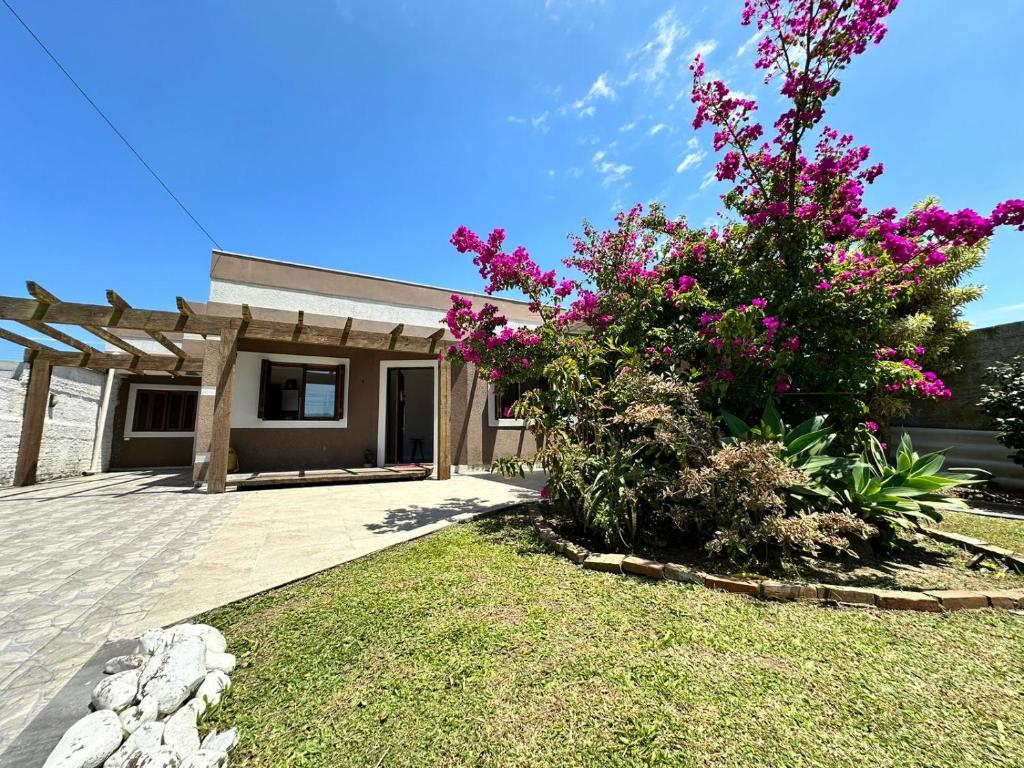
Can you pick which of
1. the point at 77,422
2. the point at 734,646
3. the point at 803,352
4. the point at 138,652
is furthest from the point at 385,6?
the point at 77,422

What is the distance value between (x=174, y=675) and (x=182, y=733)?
0.31 m

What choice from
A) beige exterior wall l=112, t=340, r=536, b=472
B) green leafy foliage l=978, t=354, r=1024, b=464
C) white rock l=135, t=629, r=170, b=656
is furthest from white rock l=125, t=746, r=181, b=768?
green leafy foliage l=978, t=354, r=1024, b=464

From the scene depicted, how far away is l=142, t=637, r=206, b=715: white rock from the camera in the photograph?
1.83 meters

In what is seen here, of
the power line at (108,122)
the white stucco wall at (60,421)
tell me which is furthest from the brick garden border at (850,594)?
the white stucco wall at (60,421)

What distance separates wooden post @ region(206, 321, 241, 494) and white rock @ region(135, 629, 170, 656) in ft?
20.3

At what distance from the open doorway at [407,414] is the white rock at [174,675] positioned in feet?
27.4

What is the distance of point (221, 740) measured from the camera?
1.67 meters

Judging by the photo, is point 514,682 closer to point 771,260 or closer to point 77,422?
point 771,260

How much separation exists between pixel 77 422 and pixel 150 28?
953cm

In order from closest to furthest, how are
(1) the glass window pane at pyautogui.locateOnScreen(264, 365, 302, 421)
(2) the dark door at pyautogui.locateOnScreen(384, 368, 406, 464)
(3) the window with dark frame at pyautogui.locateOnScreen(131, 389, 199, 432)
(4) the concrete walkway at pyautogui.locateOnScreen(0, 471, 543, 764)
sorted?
1. (4) the concrete walkway at pyautogui.locateOnScreen(0, 471, 543, 764)
2. (1) the glass window pane at pyautogui.locateOnScreen(264, 365, 302, 421)
3. (2) the dark door at pyautogui.locateOnScreen(384, 368, 406, 464)
4. (3) the window with dark frame at pyautogui.locateOnScreen(131, 389, 199, 432)

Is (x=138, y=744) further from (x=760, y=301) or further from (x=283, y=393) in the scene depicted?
(x=283, y=393)

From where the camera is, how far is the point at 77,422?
408 inches

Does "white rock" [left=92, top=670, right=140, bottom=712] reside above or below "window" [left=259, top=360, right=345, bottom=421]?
below

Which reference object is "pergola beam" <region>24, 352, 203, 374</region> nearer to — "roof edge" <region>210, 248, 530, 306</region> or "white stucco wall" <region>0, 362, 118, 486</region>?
"white stucco wall" <region>0, 362, 118, 486</region>
